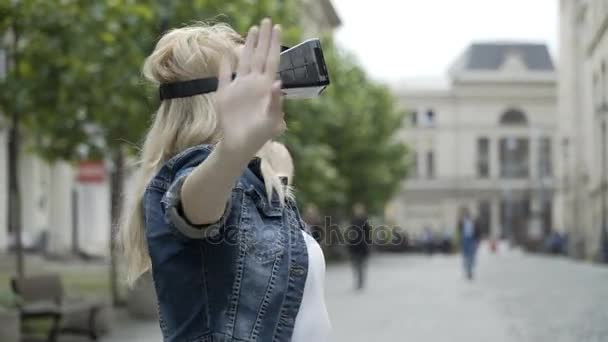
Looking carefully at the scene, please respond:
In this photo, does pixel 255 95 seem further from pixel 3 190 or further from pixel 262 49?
pixel 3 190

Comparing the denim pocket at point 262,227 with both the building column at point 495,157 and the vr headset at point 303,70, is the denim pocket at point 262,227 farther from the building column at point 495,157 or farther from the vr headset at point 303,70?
the building column at point 495,157

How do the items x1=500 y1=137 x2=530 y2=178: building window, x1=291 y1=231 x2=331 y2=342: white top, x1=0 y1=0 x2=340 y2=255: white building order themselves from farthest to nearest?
x1=500 y1=137 x2=530 y2=178: building window < x1=0 y1=0 x2=340 y2=255: white building < x1=291 y1=231 x2=331 y2=342: white top

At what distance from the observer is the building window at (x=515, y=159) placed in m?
116

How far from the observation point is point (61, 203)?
43.1m

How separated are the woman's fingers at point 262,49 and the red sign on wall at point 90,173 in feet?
72.3

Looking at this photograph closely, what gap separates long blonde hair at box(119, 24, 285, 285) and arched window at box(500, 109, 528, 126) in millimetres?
113965

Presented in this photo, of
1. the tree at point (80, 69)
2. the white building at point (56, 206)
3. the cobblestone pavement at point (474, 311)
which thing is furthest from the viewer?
the white building at point (56, 206)

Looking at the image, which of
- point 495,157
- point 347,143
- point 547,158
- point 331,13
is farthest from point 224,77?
point 547,158

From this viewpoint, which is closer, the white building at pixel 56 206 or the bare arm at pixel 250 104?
the bare arm at pixel 250 104

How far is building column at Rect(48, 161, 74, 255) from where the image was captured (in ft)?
140

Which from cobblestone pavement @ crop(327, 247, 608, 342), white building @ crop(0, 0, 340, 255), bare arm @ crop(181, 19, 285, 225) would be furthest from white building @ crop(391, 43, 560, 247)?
bare arm @ crop(181, 19, 285, 225)

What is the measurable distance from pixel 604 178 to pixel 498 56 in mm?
82423

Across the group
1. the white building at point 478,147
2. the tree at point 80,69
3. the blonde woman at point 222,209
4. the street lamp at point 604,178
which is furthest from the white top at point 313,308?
the white building at point 478,147

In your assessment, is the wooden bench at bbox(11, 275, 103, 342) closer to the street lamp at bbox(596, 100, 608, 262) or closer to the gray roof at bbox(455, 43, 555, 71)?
the street lamp at bbox(596, 100, 608, 262)
